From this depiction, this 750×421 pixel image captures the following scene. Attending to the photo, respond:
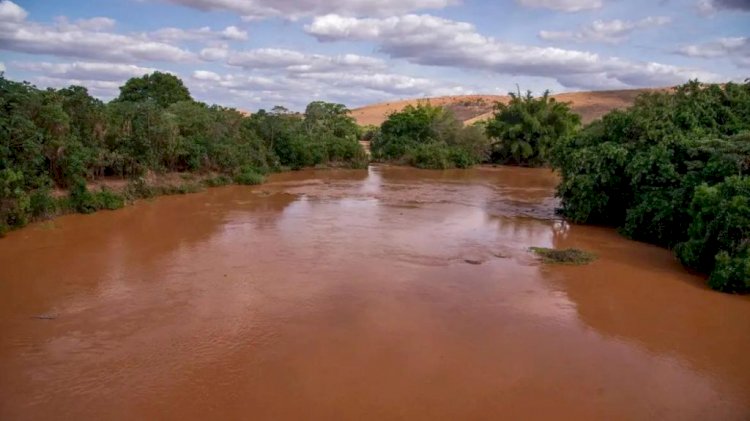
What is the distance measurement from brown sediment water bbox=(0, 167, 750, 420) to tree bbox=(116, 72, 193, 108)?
16995mm

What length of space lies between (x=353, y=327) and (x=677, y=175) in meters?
9.66

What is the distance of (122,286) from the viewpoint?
31.9ft

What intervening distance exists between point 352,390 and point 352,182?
64.6ft

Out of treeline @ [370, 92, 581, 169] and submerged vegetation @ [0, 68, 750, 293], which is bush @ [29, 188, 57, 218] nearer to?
submerged vegetation @ [0, 68, 750, 293]

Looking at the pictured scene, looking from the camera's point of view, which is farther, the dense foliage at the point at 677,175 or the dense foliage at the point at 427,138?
the dense foliage at the point at 427,138

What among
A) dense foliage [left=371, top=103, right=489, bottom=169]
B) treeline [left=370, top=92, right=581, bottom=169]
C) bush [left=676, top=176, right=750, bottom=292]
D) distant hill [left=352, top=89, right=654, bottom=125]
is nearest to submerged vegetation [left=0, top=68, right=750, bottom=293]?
bush [left=676, top=176, right=750, bottom=292]

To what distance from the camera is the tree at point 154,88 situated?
29.9 meters

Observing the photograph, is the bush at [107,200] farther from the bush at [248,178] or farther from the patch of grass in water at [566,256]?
the patch of grass in water at [566,256]

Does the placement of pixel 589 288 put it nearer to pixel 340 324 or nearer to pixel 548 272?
pixel 548 272

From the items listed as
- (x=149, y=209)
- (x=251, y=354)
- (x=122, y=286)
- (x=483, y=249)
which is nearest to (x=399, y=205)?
(x=483, y=249)

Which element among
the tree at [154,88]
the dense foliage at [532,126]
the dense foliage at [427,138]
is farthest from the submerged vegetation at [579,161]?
the dense foliage at [532,126]

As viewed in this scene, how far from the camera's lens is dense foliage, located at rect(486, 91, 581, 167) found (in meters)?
35.3

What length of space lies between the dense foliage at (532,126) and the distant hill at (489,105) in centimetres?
1882

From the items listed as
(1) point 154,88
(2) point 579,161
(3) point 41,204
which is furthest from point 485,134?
(3) point 41,204
